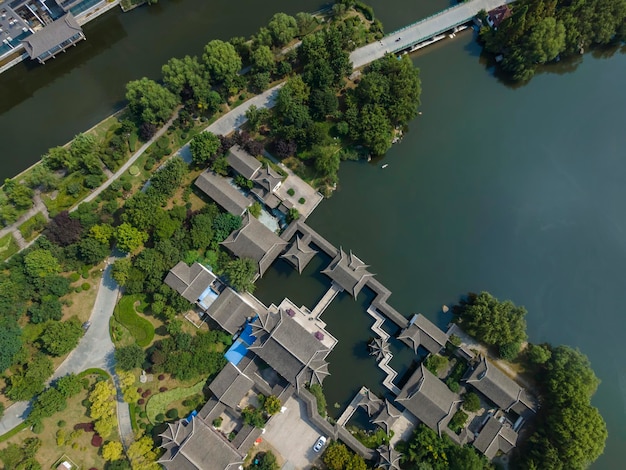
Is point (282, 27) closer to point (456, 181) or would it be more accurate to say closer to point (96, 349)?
point (456, 181)

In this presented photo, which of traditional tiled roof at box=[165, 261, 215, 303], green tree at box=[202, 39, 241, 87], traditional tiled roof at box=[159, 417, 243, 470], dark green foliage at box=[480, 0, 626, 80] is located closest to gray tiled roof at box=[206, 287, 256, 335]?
traditional tiled roof at box=[165, 261, 215, 303]

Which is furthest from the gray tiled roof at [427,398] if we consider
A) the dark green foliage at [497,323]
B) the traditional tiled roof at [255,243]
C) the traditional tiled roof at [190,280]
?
the traditional tiled roof at [190,280]

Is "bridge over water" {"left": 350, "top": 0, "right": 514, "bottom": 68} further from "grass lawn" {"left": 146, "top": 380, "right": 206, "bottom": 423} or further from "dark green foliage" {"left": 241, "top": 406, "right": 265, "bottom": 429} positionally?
"grass lawn" {"left": 146, "top": 380, "right": 206, "bottom": 423}

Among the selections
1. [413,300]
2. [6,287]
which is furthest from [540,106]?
[6,287]

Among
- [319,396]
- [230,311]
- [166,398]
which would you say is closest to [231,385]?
[230,311]

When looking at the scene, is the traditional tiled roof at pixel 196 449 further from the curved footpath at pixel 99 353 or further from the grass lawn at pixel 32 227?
the grass lawn at pixel 32 227

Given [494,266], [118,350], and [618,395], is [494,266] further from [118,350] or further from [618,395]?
[118,350]
